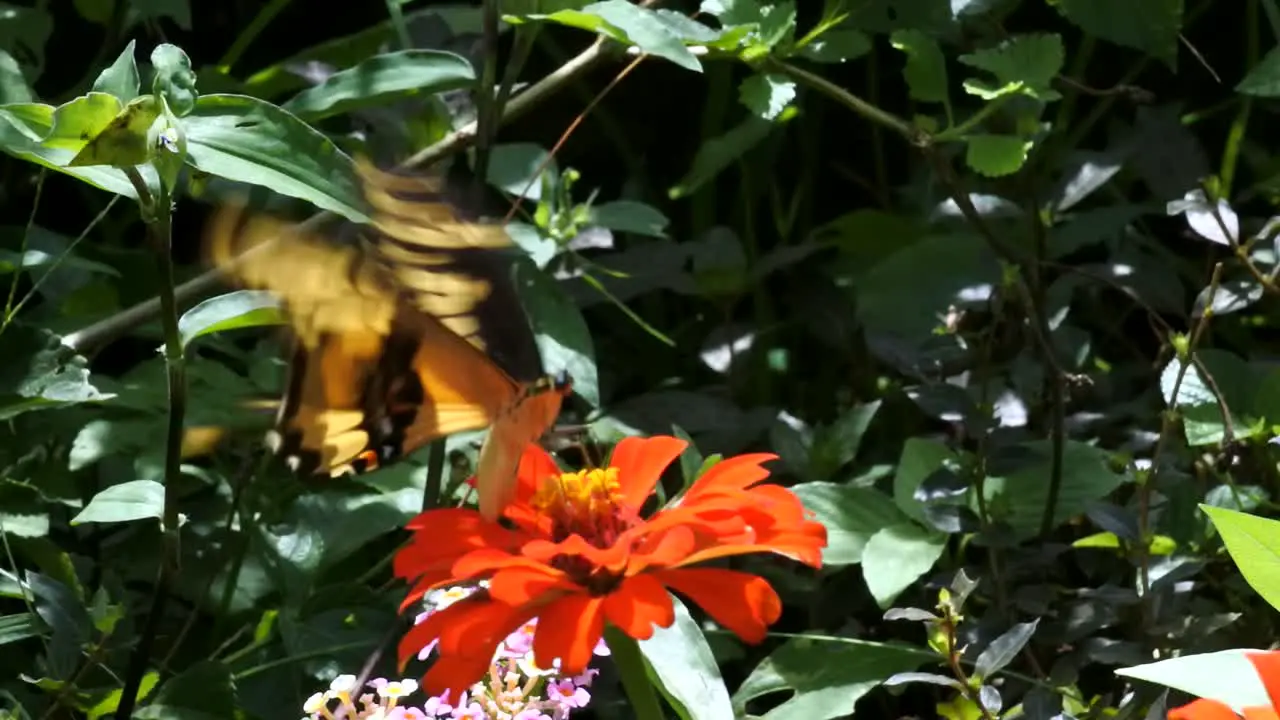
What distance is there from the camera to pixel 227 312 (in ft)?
2.02

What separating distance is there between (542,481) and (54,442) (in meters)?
0.44

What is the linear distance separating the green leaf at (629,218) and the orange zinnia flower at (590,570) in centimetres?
35

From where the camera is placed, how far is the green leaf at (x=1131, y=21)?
88 centimetres

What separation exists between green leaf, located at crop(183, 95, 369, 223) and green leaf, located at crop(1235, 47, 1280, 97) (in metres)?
0.54

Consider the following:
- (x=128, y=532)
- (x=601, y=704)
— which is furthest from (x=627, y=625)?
(x=128, y=532)

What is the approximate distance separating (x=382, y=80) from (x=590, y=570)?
355mm

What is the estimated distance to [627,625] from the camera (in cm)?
49

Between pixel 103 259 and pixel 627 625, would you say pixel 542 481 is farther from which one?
pixel 103 259

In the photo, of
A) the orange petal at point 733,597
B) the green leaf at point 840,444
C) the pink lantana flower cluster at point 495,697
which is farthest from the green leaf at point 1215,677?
the green leaf at point 840,444

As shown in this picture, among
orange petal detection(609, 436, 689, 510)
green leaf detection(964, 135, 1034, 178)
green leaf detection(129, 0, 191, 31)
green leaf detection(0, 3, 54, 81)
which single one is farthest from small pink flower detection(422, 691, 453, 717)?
green leaf detection(0, 3, 54, 81)

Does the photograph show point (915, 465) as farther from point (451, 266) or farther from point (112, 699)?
point (112, 699)

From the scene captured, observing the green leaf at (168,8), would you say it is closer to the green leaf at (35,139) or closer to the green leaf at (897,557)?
the green leaf at (35,139)

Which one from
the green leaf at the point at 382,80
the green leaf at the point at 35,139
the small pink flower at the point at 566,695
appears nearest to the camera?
the green leaf at the point at 35,139

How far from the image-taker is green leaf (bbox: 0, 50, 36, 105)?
2.58 feet
